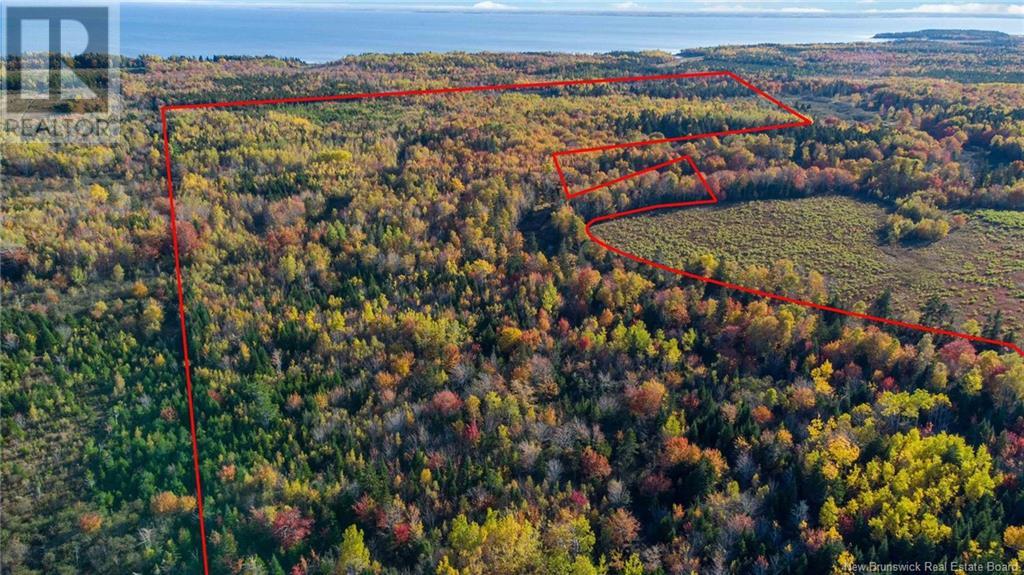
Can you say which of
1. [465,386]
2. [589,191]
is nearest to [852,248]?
[589,191]

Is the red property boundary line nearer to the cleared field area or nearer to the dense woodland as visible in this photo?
the dense woodland

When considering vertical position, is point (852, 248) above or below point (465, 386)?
above

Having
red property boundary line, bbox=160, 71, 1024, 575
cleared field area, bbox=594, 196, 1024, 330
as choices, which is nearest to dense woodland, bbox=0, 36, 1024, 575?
red property boundary line, bbox=160, 71, 1024, 575

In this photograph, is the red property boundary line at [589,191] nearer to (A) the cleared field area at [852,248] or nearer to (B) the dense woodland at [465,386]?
(B) the dense woodland at [465,386]

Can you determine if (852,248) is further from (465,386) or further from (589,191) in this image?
(465,386)

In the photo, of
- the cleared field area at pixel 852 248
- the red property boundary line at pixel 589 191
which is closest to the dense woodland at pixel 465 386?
the red property boundary line at pixel 589 191

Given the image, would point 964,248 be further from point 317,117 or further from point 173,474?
point 317,117

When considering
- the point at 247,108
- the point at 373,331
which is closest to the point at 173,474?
the point at 373,331
